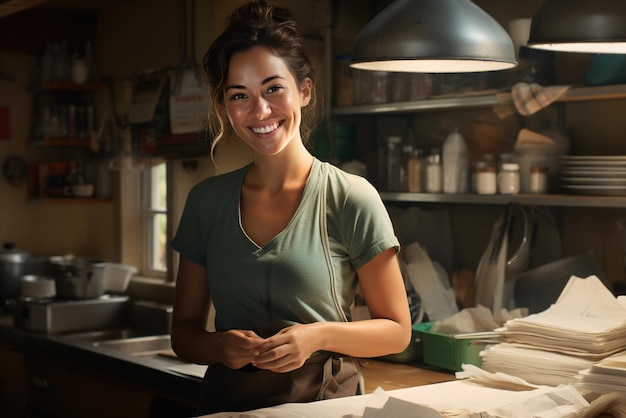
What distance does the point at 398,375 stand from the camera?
125 inches

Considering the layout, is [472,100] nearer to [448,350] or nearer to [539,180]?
[539,180]

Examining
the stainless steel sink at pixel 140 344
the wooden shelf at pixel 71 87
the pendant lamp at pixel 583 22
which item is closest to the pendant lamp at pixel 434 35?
the pendant lamp at pixel 583 22

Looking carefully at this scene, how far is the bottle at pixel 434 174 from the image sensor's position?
3613mm

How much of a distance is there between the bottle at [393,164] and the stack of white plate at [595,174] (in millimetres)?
779

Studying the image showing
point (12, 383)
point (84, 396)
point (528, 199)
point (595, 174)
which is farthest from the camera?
point (12, 383)

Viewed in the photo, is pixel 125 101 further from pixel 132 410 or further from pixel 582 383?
pixel 582 383

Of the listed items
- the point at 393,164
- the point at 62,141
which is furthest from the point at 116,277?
the point at 393,164

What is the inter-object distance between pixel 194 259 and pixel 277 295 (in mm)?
262

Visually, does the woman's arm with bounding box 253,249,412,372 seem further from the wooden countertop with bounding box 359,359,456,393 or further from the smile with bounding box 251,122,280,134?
the wooden countertop with bounding box 359,359,456,393

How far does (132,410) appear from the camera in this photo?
368 centimetres

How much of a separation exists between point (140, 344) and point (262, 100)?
7.78 feet

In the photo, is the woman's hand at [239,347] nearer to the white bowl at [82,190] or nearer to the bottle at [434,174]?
the bottle at [434,174]

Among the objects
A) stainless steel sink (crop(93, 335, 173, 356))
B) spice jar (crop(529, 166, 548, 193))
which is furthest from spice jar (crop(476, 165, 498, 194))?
stainless steel sink (crop(93, 335, 173, 356))

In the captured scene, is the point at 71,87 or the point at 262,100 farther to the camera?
the point at 71,87
